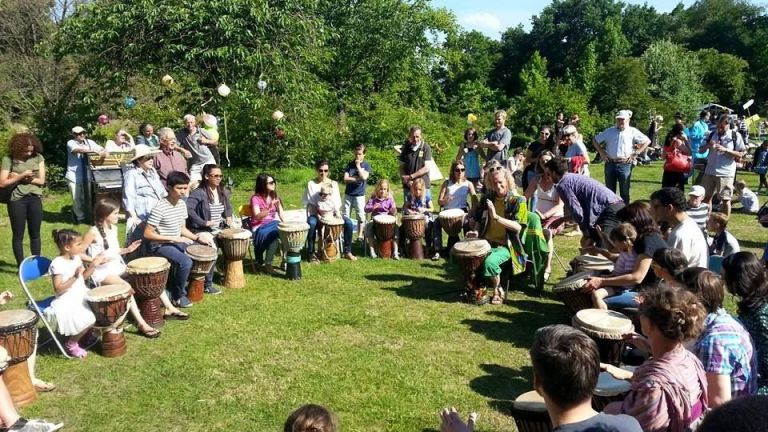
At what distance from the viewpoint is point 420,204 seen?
892cm

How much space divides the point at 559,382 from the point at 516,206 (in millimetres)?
4486

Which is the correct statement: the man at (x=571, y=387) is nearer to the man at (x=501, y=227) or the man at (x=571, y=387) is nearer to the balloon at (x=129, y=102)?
the man at (x=501, y=227)

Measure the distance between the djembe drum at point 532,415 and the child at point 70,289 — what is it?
3658 mm

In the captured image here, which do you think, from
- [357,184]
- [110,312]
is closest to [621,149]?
[357,184]

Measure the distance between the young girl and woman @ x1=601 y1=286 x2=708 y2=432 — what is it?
4.26 metres

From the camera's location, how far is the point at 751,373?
317cm

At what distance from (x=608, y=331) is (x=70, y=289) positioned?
14.1ft

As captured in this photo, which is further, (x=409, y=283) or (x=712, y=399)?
(x=409, y=283)

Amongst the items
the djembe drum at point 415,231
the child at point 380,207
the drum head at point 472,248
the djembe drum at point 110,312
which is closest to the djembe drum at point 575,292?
the drum head at point 472,248

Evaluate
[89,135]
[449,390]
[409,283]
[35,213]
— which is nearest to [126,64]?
[89,135]

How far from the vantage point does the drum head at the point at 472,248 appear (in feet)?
21.3

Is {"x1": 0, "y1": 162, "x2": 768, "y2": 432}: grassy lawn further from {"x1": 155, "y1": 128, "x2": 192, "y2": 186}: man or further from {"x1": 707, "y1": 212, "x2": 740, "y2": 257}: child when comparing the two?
{"x1": 155, "y1": 128, "x2": 192, "y2": 186}: man

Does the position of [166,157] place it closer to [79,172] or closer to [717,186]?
[79,172]

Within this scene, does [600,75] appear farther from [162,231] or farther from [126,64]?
[162,231]
